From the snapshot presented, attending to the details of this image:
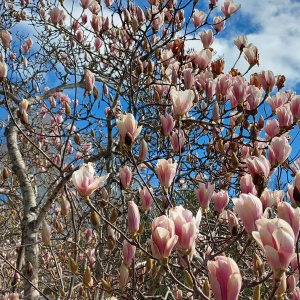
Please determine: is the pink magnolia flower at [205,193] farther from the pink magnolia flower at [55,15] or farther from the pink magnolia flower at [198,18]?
the pink magnolia flower at [55,15]

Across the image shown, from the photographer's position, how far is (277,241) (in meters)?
0.82

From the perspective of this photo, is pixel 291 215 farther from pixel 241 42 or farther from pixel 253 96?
pixel 241 42

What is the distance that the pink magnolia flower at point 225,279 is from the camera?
80 centimetres

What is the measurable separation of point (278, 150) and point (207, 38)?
50.8 inches

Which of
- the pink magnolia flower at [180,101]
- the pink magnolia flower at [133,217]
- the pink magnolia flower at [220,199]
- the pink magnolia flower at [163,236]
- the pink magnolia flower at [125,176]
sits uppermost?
the pink magnolia flower at [180,101]

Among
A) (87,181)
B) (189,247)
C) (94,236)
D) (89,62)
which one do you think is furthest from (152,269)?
(89,62)

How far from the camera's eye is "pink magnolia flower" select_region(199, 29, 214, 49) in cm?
268

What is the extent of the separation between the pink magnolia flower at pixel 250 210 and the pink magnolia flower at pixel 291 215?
0.18 ft

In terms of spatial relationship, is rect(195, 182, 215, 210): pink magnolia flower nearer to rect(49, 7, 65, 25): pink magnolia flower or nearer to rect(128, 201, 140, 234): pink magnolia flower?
rect(128, 201, 140, 234): pink magnolia flower

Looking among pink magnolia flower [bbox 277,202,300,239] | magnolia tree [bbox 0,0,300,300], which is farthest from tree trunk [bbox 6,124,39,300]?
pink magnolia flower [bbox 277,202,300,239]

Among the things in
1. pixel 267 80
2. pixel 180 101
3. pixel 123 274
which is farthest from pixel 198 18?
pixel 123 274

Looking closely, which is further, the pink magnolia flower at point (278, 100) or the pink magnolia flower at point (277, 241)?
the pink magnolia flower at point (278, 100)

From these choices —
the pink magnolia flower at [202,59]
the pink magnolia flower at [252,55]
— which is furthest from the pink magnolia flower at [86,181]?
the pink magnolia flower at [252,55]

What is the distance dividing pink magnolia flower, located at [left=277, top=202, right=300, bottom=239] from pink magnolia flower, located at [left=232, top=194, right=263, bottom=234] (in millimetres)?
54
